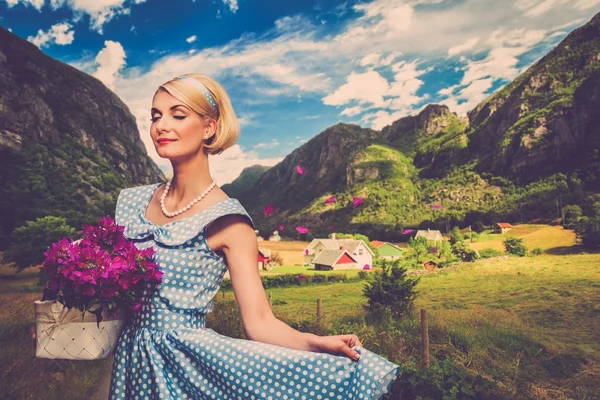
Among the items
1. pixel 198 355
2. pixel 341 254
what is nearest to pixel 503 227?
pixel 341 254

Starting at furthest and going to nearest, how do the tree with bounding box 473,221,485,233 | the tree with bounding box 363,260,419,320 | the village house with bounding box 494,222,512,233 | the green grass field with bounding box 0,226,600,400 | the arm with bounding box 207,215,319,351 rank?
the tree with bounding box 473,221,485,233
the village house with bounding box 494,222,512,233
the tree with bounding box 363,260,419,320
the green grass field with bounding box 0,226,600,400
the arm with bounding box 207,215,319,351

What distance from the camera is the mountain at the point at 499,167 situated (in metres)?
73.4

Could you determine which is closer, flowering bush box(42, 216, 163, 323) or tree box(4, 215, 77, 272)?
flowering bush box(42, 216, 163, 323)

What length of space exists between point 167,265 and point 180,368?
0.40 meters

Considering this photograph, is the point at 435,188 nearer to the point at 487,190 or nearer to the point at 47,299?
the point at 487,190

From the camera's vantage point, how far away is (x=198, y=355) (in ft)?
4.27

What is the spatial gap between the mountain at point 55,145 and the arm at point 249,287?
56.1 metres

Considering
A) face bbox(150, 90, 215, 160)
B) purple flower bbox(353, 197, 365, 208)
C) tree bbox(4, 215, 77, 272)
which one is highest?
purple flower bbox(353, 197, 365, 208)

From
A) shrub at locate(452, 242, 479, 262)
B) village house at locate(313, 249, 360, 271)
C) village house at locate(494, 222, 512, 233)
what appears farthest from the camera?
village house at locate(313, 249, 360, 271)

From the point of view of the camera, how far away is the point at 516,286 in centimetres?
2533

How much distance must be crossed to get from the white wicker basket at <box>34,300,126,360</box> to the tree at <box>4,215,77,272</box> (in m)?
42.3

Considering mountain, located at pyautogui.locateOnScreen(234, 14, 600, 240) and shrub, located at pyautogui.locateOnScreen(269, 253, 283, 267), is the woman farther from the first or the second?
mountain, located at pyautogui.locateOnScreen(234, 14, 600, 240)

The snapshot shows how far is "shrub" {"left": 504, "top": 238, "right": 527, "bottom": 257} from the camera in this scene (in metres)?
39.2

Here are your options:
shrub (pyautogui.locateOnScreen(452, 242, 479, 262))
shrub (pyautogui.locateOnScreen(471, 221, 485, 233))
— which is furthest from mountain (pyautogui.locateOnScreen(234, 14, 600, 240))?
shrub (pyautogui.locateOnScreen(452, 242, 479, 262))
